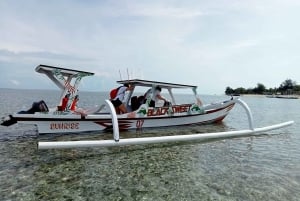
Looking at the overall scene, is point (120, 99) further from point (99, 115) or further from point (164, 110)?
point (164, 110)

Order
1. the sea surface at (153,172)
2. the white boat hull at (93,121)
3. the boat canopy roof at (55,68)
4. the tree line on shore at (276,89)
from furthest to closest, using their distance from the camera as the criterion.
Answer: the tree line on shore at (276,89) → the boat canopy roof at (55,68) → the white boat hull at (93,121) → the sea surface at (153,172)

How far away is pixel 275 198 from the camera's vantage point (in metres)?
4.66

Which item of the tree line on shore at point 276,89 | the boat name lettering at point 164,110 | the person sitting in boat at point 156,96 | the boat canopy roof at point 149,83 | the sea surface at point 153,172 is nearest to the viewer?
the sea surface at point 153,172

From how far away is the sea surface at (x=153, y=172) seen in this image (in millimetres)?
4742

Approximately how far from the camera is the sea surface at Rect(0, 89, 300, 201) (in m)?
4.74

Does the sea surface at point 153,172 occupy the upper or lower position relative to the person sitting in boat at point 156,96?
lower

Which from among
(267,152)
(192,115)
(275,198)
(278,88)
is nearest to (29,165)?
(275,198)

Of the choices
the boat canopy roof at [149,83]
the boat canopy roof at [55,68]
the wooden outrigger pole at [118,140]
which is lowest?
the wooden outrigger pole at [118,140]

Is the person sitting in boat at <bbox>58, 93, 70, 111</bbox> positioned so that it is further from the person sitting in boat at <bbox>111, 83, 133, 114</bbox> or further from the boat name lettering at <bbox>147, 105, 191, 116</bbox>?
the boat name lettering at <bbox>147, 105, 191, 116</bbox>

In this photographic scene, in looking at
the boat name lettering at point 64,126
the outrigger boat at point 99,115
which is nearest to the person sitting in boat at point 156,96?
the outrigger boat at point 99,115

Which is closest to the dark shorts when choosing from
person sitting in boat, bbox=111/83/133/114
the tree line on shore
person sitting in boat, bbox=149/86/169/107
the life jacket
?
person sitting in boat, bbox=111/83/133/114

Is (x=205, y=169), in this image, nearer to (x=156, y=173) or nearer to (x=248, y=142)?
(x=156, y=173)

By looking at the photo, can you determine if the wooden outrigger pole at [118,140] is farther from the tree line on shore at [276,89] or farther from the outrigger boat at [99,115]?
the tree line on shore at [276,89]

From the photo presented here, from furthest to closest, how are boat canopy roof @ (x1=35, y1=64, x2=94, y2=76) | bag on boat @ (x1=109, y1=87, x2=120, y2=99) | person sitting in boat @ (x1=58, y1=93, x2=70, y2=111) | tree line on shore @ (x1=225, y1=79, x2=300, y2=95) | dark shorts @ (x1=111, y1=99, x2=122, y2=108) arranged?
tree line on shore @ (x1=225, y1=79, x2=300, y2=95) < bag on boat @ (x1=109, y1=87, x2=120, y2=99) < dark shorts @ (x1=111, y1=99, x2=122, y2=108) < person sitting in boat @ (x1=58, y1=93, x2=70, y2=111) < boat canopy roof @ (x1=35, y1=64, x2=94, y2=76)
